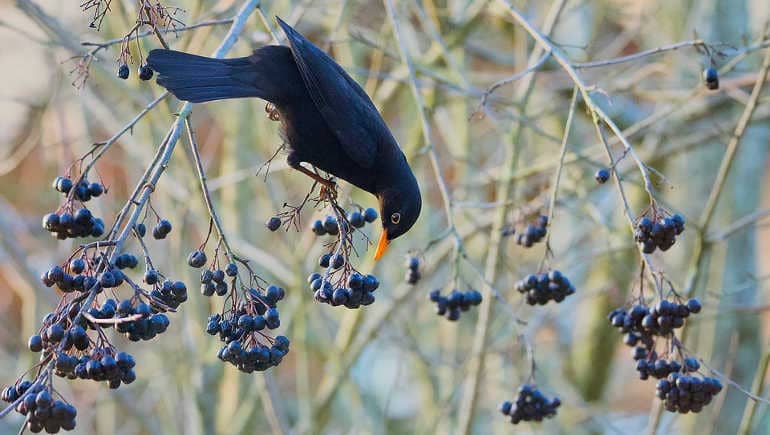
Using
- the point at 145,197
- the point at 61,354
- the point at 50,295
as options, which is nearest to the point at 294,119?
the point at 145,197

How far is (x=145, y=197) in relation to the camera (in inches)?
85.5

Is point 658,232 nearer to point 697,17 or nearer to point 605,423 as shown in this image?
point 605,423

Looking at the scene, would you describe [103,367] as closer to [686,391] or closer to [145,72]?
[145,72]

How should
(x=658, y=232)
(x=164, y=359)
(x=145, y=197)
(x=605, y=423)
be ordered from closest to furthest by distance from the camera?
1. (x=145, y=197)
2. (x=658, y=232)
3. (x=605, y=423)
4. (x=164, y=359)

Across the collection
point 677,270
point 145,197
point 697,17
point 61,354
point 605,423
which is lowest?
point 61,354

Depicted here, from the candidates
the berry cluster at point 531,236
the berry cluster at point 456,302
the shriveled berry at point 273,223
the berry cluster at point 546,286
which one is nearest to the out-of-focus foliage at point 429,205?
the berry cluster at point 531,236

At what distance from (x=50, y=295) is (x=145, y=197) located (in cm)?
283

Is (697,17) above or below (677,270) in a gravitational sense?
above

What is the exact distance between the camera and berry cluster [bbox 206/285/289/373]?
7.31 ft

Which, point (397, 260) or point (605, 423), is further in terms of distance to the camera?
point (397, 260)

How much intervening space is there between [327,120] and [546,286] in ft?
2.80

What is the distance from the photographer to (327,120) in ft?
10.4

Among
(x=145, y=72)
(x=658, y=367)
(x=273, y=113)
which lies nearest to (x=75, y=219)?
(x=145, y=72)

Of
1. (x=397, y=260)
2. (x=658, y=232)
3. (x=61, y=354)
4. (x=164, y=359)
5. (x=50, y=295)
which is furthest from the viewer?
(x=397, y=260)
